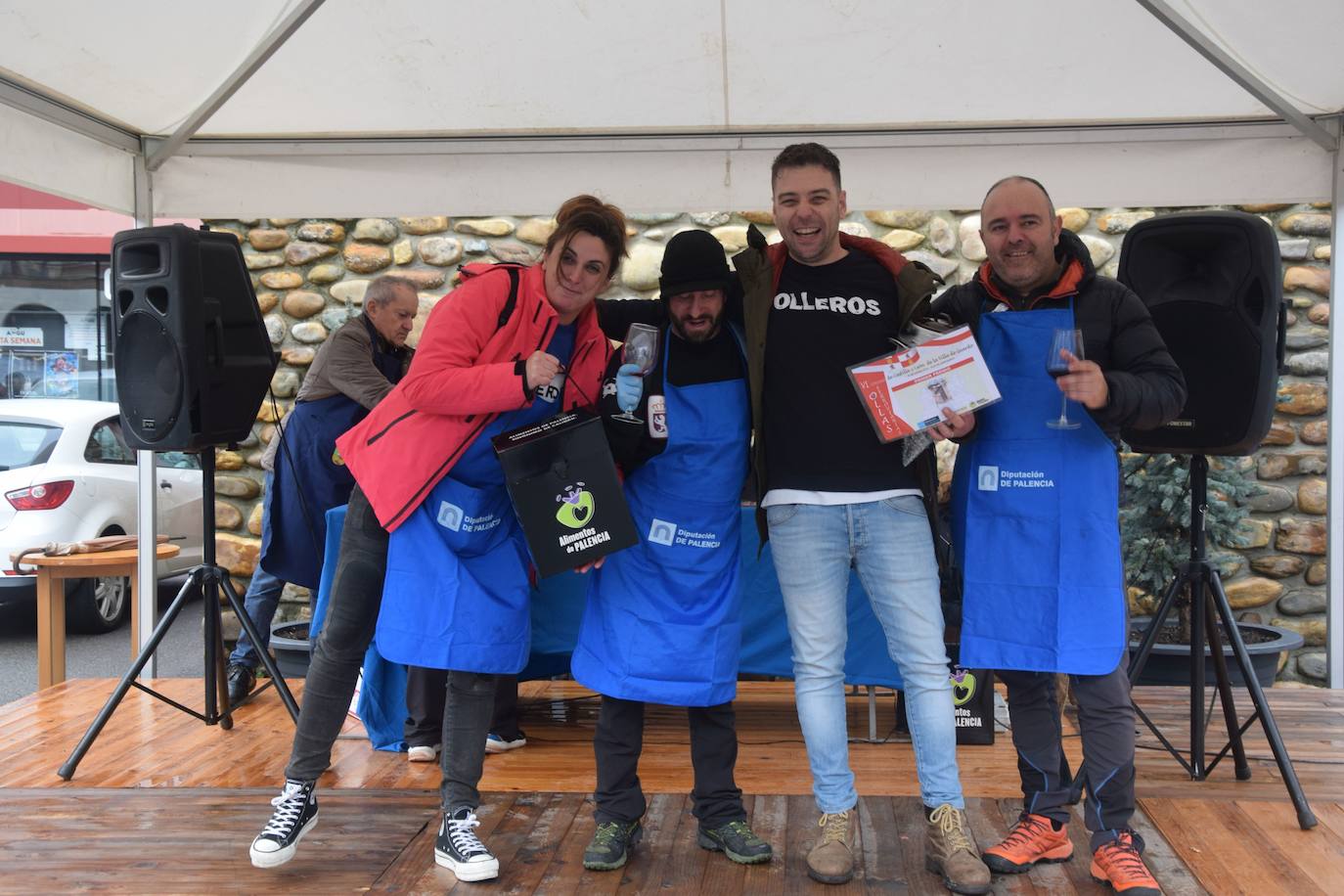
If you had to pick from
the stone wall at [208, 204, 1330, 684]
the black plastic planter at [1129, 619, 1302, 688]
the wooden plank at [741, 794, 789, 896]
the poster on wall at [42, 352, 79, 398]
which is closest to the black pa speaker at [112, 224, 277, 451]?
the wooden plank at [741, 794, 789, 896]

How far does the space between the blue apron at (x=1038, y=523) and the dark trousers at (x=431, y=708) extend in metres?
1.67

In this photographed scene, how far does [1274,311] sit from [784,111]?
1668 millimetres

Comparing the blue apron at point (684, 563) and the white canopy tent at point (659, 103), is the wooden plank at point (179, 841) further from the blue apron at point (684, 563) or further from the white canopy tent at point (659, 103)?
the white canopy tent at point (659, 103)

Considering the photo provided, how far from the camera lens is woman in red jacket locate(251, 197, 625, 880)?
256 cm

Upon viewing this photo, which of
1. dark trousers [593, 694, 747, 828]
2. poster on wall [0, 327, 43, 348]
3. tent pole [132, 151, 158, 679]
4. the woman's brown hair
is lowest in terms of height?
dark trousers [593, 694, 747, 828]

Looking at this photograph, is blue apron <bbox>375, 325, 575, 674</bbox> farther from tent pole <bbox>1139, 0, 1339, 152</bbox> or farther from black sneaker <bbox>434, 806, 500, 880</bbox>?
tent pole <bbox>1139, 0, 1339, 152</bbox>

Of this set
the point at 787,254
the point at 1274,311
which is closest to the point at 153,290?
the point at 787,254

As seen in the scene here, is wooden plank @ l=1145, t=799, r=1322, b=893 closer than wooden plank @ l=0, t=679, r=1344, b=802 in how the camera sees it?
Yes

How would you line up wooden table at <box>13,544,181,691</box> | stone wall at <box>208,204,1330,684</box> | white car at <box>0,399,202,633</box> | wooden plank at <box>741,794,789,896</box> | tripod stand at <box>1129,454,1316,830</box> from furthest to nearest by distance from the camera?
white car at <box>0,399,202,633</box>, stone wall at <box>208,204,1330,684</box>, wooden table at <box>13,544,181,691</box>, tripod stand at <box>1129,454,1316,830</box>, wooden plank at <box>741,794,789,896</box>

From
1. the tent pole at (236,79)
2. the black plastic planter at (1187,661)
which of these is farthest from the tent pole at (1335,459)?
the tent pole at (236,79)

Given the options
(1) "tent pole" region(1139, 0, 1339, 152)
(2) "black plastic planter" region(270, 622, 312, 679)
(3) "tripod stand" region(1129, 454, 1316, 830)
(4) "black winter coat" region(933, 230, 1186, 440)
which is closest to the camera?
(4) "black winter coat" region(933, 230, 1186, 440)

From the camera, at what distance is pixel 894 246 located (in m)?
5.74

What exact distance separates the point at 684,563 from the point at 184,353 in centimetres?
177

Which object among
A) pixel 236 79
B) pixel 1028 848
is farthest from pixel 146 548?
pixel 1028 848
